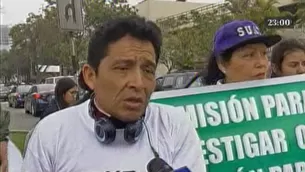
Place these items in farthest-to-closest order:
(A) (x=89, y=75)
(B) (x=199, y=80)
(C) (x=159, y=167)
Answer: (B) (x=199, y=80) → (A) (x=89, y=75) → (C) (x=159, y=167)

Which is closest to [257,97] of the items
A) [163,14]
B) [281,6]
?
[281,6]

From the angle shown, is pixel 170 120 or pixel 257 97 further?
pixel 257 97

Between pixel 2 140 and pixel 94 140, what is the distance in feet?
6.38

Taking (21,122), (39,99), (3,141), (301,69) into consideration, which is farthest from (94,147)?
(39,99)

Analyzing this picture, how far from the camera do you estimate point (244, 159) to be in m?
2.52

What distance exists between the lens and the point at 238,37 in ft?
8.79

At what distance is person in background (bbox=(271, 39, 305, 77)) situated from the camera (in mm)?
3217

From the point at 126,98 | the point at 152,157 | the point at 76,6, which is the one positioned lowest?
the point at 152,157

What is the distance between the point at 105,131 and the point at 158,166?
22 cm

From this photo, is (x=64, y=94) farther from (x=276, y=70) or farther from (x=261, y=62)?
(x=261, y=62)

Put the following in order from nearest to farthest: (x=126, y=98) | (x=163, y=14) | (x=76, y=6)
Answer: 1. (x=126, y=98)
2. (x=76, y=6)
3. (x=163, y=14)

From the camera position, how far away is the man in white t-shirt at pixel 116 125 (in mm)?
1695

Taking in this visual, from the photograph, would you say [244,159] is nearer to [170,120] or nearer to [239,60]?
[239,60]

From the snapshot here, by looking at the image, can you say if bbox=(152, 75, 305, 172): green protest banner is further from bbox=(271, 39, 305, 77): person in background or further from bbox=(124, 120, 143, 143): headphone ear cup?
bbox=(124, 120, 143, 143): headphone ear cup
